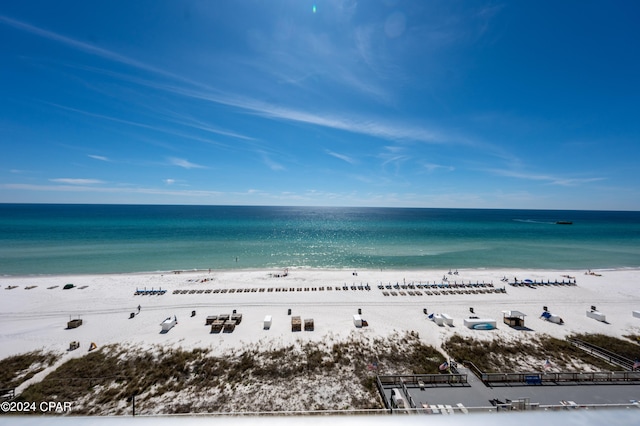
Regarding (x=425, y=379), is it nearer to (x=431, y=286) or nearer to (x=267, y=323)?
(x=267, y=323)

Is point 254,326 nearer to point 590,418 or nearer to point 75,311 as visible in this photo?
point 75,311

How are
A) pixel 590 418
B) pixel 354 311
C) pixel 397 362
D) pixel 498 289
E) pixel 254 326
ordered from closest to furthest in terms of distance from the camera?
pixel 590 418 < pixel 397 362 < pixel 254 326 < pixel 354 311 < pixel 498 289

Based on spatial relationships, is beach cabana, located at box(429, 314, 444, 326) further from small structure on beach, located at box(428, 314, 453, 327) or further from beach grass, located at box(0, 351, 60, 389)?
beach grass, located at box(0, 351, 60, 389)

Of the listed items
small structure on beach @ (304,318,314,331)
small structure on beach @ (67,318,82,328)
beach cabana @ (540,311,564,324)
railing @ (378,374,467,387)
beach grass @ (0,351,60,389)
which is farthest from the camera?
beach cabana @ (540,311,564,324)

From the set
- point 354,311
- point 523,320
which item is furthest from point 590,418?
point 523,320

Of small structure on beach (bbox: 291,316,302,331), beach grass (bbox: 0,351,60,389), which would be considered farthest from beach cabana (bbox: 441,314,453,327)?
beach grass (bbox: 0,351,60,389)

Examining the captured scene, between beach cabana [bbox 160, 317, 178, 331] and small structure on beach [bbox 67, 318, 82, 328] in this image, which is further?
small structure on beach [bbox 67, 318, 82, 328]

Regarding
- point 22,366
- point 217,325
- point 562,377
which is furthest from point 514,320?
point 22,366
